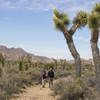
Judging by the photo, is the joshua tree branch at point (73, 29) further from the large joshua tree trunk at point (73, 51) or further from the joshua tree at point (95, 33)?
the joshua tree at point (95, 33)

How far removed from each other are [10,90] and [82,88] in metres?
4.06

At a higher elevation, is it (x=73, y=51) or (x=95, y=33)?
(x=95, y=33)

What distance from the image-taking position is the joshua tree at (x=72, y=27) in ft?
39.2

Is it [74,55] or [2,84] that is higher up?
[74,55]

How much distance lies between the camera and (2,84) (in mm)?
10156

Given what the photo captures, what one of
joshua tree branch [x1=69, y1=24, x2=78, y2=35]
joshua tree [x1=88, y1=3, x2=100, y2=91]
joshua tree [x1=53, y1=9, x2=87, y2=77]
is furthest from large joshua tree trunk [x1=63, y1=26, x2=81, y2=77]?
joshua tree [x1=88, y1=3, x2=100, y2=91]

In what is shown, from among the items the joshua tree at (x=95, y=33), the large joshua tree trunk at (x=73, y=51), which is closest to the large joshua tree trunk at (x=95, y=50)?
the joshua tree at (x=95, y=33)

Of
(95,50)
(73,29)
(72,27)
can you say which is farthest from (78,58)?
(95,50)

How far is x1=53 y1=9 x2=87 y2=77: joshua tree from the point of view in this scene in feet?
39.2

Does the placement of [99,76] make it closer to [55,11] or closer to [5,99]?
[5,99]

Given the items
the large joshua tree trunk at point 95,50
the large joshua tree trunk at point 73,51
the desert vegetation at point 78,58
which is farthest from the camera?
the large joshua tree trunk at point 73,51

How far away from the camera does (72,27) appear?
1300 centimetres

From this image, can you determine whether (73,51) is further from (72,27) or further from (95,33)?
(95,33)

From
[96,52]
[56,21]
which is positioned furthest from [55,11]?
[96,52]
